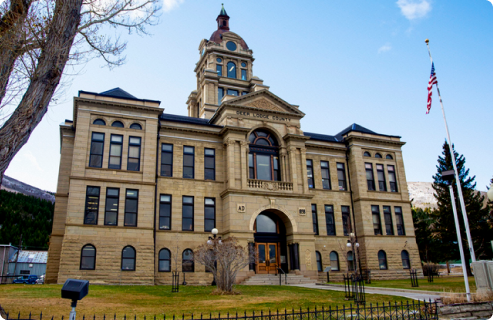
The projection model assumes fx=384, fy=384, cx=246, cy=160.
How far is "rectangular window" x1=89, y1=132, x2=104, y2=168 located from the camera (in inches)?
1138

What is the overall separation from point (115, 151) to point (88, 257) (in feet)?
26.5

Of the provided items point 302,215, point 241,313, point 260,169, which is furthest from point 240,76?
point 241,313

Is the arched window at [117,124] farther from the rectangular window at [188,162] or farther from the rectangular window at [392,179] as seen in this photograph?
the rectangular window at [392,179]

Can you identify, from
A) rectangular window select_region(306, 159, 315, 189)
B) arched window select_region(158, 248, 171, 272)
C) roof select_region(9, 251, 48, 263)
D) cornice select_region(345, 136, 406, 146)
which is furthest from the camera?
roof select_region(9, 251, 48, 263)

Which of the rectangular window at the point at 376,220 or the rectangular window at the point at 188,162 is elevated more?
the rectangular window at the point at 188,162

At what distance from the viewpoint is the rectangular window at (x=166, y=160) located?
31.3 meters

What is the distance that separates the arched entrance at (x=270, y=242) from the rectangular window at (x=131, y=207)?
388 inches

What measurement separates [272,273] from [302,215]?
534cm

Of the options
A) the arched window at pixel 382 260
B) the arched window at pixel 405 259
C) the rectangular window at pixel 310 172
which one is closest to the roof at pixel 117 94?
the rectangular window at pixel 310 172

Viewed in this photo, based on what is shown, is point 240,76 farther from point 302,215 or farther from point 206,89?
point 302,215

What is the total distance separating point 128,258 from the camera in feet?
90.1

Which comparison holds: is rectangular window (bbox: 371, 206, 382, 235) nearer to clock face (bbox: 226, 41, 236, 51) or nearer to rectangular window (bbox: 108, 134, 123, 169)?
rectangular window (bbox: 108, 134, 123, 169)

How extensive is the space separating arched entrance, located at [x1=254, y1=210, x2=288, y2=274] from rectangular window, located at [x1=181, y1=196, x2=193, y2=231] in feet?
18.0

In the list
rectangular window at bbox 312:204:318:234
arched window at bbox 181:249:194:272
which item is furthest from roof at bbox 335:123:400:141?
arched window at bbox 181:249:194:272
